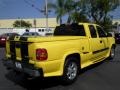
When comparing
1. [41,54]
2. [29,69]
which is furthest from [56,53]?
[29,69]

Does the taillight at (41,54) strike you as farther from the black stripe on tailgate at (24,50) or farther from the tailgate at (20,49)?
the black stripe on tailgate at (24,50)

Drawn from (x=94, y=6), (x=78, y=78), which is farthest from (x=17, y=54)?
(x=94, y=6)

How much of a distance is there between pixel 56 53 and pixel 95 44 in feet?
9.22

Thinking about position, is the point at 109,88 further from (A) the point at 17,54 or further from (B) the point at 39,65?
(A) the point at 17,54

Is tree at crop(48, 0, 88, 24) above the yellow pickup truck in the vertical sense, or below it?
above

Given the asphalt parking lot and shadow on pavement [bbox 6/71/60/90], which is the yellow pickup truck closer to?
the asphalt parking lot

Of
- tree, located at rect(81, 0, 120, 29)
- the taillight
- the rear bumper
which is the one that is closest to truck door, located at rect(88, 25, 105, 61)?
the taillight

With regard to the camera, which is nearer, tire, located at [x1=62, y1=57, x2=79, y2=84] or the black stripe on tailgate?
the black stripe on tailgate

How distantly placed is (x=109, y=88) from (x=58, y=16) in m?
38.5

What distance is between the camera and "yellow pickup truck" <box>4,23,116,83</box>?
800cm

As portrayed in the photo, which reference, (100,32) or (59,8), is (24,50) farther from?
(59,8)

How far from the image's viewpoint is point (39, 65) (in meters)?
7.94

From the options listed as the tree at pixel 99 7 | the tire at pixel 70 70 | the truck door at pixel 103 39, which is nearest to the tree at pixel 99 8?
the tree at pixel 99 7

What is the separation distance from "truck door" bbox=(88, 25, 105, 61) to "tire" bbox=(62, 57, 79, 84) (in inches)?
51.4
